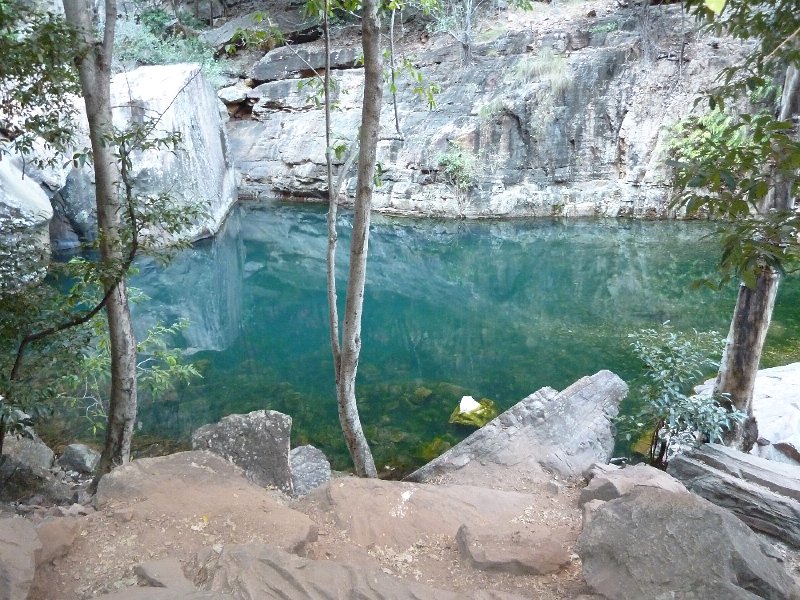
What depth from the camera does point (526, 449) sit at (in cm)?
515

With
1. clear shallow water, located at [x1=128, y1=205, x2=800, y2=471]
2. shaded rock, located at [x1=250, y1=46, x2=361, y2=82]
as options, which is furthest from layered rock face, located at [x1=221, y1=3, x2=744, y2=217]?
shaded rock, located at [x1=250, y1=46, x2=361, y2=82]

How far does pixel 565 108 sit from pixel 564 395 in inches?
543

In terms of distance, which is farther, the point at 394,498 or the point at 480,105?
the point at 480,105

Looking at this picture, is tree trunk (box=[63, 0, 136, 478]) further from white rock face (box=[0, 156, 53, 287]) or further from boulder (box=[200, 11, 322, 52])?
boulder (box=[200, 11, 322, 52])

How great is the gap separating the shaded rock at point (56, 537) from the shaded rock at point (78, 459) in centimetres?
335

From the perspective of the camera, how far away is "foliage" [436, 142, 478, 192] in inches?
693

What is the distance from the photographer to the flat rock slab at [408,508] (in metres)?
3.51

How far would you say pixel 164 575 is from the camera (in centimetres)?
217

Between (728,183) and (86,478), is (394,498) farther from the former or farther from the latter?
(86,478)

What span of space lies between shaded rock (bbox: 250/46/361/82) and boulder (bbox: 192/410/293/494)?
766 inches

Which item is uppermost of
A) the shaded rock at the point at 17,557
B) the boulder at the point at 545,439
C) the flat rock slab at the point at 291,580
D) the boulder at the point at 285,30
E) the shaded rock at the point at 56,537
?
the boulder at the point at 285,30

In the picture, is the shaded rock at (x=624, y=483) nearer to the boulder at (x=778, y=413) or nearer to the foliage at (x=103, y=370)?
the boulder at (x=778, y=413)

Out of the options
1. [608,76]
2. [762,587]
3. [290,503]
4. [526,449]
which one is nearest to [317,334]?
[526,449]

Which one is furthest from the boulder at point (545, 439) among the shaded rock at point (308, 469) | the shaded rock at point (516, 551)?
the shaded rock at point (516, 551)
